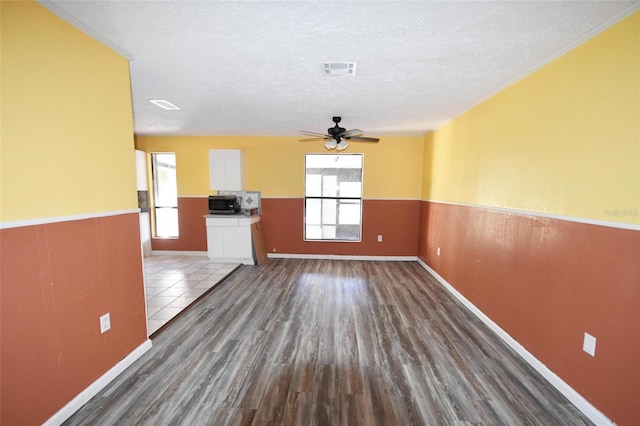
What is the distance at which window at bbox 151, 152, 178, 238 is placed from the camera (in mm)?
5531

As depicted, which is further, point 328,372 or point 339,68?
point 339,68

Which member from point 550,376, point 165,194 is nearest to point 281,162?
point 165,194

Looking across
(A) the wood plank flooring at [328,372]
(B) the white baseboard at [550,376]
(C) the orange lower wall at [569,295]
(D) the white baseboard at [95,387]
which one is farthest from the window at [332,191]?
(D) the white baseboard at [95,387]

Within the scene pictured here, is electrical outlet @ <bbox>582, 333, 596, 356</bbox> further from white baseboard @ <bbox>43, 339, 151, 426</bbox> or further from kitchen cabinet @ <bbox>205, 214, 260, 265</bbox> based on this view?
kitchen cabinet @ <bbox>205, 214, 260, 265</bbox>

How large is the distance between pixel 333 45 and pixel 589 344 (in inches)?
108

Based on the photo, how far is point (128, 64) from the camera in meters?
2.11

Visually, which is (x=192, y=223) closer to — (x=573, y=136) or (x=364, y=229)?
(x=364, y=229)

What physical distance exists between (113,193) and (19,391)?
1.28m

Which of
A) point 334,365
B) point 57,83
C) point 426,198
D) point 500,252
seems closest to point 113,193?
point 57,83

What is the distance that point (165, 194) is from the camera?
18.4 ft

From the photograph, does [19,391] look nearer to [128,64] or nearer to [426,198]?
→ [128,64]

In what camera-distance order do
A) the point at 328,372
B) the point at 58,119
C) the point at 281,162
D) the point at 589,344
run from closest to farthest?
the point at 58,119 < the point at 589,344 < the point at 328,372 < the point at 281,162

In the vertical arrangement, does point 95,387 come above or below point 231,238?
below

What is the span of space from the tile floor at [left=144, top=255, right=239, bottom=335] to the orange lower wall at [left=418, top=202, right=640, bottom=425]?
3578 mm
